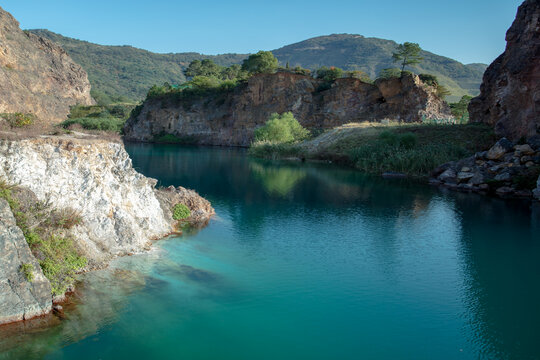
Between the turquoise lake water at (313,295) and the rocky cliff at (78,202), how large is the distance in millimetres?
691

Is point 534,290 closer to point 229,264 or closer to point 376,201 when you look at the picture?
point 229,264

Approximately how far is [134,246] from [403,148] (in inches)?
1293

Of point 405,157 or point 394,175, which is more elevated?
point 405,157

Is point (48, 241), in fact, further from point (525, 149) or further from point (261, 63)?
point (261, 63)

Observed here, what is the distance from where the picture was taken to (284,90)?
2763 inches

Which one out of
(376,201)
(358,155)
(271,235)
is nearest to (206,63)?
(358,155)

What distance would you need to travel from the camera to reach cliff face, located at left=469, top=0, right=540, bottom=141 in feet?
105

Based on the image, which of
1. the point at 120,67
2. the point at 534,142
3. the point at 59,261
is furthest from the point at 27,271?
the point at 120,67

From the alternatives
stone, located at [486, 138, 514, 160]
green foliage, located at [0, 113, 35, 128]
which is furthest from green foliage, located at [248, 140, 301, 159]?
green foliage, located at [0, 113, 35, 128]

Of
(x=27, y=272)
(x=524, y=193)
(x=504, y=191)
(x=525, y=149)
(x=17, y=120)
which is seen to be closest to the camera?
(x=27, y=272)

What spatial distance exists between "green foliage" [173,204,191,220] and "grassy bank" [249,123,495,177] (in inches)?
984

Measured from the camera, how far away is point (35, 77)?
3135 inches

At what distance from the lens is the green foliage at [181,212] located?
727 inches

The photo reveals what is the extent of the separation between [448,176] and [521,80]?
9168 mm
